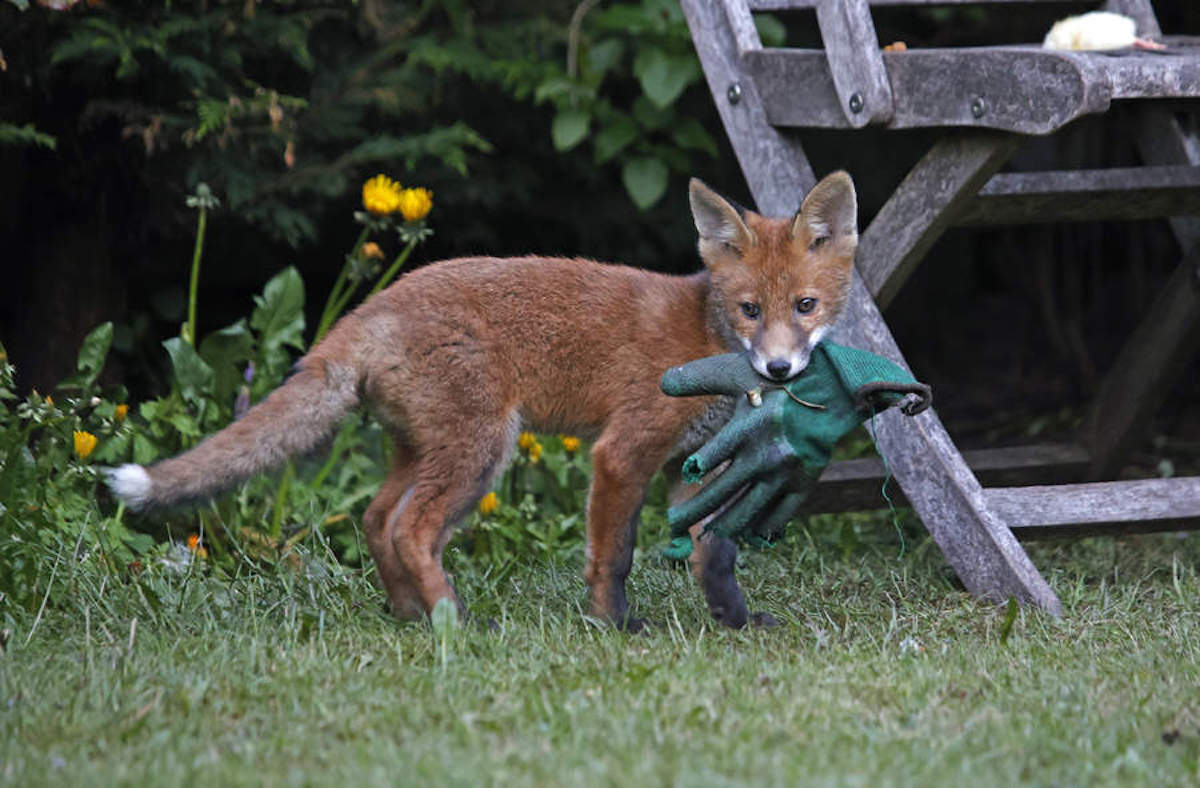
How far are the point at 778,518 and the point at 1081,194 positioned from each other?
1.53 metres

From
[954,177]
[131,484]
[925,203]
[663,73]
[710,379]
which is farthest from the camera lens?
[663,73]

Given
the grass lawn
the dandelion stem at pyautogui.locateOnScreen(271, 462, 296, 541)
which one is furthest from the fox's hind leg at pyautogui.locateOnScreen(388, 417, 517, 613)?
the dandelion stem at pyautogui.locateOnScreen(271, 462, 296, 541)

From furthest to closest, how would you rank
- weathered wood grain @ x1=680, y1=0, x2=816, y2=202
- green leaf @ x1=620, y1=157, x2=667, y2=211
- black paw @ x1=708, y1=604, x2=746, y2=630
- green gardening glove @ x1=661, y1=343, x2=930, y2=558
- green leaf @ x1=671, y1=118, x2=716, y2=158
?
green leaf @ x1=671, y1=118, x2=716, y2=158, green leaf @ x1=620, y1=157, x2=667, y2=211, weathered wood grain @ x1=680, y1=0, x2=816, y2=202, black paw @ x1=708, y1=604, x2=746, y2=630, green gardening glove @ x1=661, y1=343, x2=930, y2=558

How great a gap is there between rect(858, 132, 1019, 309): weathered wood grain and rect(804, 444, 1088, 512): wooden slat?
63 centimetres

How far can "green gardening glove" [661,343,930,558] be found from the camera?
141 inches

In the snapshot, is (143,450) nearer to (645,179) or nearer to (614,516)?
(614,516)

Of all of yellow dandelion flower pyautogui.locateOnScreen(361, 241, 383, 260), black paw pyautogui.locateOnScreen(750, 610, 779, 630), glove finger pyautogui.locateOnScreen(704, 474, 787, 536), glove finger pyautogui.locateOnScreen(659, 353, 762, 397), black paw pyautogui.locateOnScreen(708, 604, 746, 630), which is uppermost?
yellow dandelion flower pyautogui.locateOnScreen(361, 241, 383, 260)

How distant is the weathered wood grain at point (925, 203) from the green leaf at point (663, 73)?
1.59 m

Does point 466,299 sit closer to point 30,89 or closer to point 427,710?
point 427,710

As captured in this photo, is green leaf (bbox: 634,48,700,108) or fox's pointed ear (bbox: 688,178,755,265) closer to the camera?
fox's pointed ear (bbox: 688,178,755,265)

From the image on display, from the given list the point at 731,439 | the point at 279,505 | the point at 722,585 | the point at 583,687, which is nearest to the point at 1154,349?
the point at 722,585

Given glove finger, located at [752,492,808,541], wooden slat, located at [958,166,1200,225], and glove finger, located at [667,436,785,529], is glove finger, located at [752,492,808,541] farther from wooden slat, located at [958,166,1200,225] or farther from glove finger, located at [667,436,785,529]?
wooden slat, located at [958,166,1200,225]

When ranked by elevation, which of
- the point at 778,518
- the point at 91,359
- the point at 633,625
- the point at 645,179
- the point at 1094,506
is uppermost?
the point at 91,359

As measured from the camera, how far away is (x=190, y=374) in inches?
195
